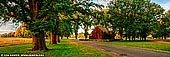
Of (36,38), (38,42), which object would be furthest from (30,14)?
(38,42)

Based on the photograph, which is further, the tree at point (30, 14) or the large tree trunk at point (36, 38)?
the large tree trunk at point (36, 38)

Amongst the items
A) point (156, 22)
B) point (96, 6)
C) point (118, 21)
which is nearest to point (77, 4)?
point (96, 6)

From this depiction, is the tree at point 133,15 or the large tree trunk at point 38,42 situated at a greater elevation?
the tree at point 133,15

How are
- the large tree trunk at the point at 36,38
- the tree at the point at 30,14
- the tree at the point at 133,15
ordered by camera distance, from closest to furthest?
1. the tree at the point at 30,14
2. the large tree trunk at the point at 36,38
3. the tree at the point at 133,15

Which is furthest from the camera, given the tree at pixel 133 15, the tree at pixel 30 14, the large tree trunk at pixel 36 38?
the tree at pixel 133 15

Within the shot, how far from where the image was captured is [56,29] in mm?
26328

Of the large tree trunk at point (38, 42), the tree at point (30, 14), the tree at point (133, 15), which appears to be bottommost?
the large tree trunk at point (38, 42)

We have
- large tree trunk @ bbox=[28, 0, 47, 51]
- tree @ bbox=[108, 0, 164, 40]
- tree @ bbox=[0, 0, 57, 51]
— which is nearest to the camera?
tree @ bbox=[0, 0, 57, 51]

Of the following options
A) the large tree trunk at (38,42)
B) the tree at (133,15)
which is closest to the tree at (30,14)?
the large tree trunk at (38,42)

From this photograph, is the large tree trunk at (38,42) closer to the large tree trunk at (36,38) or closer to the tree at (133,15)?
the large tree trunk at (36,38)

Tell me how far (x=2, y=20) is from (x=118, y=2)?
54.8 m

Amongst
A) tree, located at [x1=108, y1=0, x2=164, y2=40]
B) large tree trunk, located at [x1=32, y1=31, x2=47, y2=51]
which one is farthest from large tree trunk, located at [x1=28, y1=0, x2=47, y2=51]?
tree, located at [x1=108, y1=0, x2=164, y2=40]

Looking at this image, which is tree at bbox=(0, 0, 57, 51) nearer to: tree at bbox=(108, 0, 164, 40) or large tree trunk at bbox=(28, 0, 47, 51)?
large tree trunk at bbox=(28, 0, 47, 51)

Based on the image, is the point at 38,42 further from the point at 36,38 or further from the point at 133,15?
the point at 133,15
